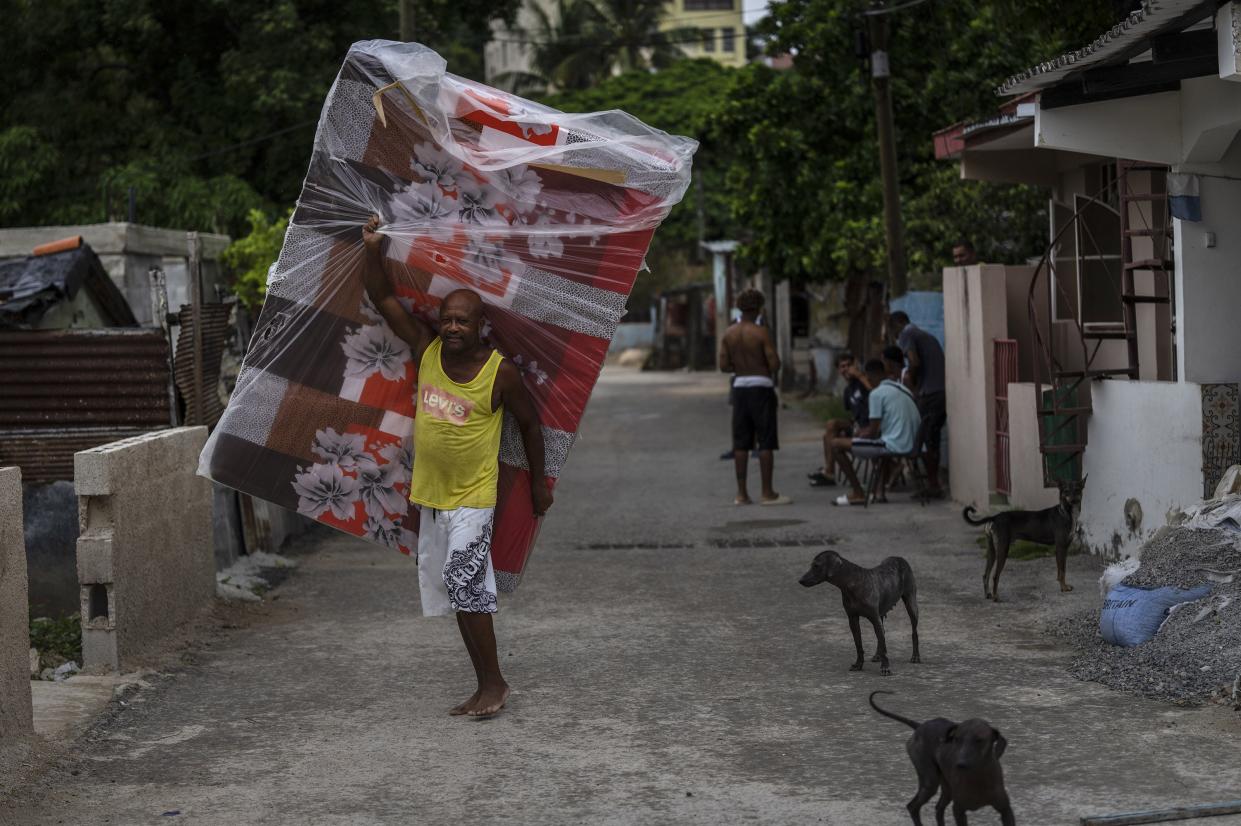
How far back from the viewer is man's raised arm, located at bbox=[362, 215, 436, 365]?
239 inches

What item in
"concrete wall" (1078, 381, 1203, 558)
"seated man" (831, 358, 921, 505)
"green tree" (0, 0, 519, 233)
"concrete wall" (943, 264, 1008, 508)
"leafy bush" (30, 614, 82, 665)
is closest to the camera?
"leafy bush" (30, 614, 82, 665)

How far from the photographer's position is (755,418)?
42.6ft

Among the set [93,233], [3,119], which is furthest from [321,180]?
[3,119]

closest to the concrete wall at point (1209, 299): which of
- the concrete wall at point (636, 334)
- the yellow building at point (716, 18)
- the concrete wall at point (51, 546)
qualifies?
the concrete wall at point (51, 546)

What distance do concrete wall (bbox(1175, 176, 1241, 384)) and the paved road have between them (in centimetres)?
141

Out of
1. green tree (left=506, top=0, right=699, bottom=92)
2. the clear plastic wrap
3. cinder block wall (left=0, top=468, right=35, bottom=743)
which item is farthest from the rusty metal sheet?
green tree (left=506, top=0, right=699, bottom=92)

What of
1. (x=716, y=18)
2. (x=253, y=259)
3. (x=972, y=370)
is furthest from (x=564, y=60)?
(x=972, y=370)

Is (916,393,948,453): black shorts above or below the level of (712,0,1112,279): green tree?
below

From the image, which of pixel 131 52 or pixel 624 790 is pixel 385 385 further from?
Answer: pixel 131 52

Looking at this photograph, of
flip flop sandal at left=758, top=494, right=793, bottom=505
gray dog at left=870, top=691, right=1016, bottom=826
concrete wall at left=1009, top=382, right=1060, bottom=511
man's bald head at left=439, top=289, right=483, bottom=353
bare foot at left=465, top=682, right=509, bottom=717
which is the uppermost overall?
man's bald head at left=439, top=289, right=483, bottom=353

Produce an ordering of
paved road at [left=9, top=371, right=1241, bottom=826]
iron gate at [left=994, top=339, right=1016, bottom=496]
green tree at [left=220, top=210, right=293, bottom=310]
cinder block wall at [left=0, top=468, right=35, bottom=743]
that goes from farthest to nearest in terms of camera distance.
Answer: green tree at [left=220, top=210, right=293, bottom=310], iron gate at [left=994, top=339, right=1016, bottom=496], cinder block wall at [left=0, top=468, right=35, bottom=743], paved road at [left=9, top=371, right=1241, bottom=826]

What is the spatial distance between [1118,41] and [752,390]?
605 cm

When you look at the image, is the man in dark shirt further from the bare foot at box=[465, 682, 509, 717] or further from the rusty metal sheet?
the bare foot at box=[465, 682, 509, 717]

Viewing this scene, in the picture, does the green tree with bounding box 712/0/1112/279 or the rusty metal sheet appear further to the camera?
the green tree with bounding box 712/0/1112/279
